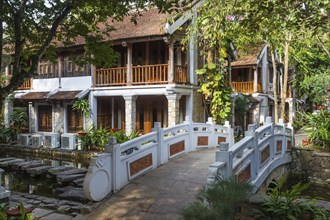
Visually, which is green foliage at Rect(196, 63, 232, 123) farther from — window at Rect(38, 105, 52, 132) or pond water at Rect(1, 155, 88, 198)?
window at Rect(38, 105, 52, 132)

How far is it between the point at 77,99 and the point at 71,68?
228 centimetres

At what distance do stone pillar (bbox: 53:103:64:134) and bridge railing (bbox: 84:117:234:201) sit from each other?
10.0 meters

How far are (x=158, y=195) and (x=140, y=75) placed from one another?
9.86 meters

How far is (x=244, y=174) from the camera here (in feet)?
22.3

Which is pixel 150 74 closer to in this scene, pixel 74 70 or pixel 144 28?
pixel 144 28

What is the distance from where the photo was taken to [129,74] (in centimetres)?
1546

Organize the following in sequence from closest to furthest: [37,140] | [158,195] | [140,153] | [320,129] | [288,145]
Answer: [158,195]
[140,153]
[288,145]
[320,129]
[37,140]

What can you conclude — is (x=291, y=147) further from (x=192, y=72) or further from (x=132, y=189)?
(x=132, y=189)

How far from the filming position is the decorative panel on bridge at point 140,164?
721 centimetres

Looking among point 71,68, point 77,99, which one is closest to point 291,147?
point 77,99


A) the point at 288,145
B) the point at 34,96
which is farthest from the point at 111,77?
the point at 288,145

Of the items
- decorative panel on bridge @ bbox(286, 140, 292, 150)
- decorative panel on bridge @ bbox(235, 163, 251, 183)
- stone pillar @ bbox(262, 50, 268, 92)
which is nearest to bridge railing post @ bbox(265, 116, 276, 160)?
decorative panel on bridge @ bbox(286, 140, 292, 150)

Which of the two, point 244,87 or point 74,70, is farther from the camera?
point 244,87

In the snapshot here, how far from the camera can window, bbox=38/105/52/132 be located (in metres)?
19.6
